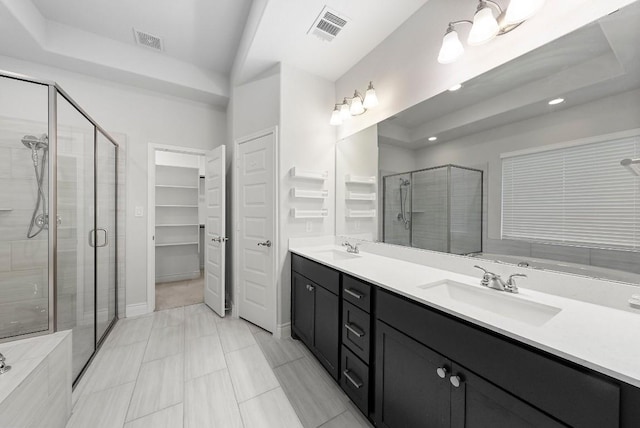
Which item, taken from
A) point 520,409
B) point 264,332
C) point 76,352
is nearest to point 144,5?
point 76,352

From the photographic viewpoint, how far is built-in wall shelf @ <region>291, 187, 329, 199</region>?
7.87 feet

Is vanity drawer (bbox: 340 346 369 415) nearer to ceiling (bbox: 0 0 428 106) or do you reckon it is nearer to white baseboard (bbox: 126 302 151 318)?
ceiling (bbox: 0 0 428 106)

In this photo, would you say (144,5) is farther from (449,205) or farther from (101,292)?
(449,205)

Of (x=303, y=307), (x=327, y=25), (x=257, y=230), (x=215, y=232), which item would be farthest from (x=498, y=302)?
(x=215, y=232)

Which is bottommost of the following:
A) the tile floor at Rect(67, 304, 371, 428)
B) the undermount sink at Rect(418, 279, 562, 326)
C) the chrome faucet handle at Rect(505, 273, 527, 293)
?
the tile floor at Rect(67, 304, 371, 428)

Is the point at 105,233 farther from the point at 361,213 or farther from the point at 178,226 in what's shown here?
the point at 361,213

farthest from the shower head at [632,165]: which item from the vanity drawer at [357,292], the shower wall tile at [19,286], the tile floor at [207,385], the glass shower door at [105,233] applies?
the glass shower door at [105,233]

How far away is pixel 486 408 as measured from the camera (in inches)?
32.4

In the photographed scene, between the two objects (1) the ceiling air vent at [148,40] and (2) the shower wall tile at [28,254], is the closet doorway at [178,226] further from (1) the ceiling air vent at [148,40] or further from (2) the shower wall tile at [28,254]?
(2) the shower wall tile at [28,254]

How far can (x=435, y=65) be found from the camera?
168 cm

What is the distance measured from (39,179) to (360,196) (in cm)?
244

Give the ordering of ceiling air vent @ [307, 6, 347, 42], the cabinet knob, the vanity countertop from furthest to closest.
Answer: ceiling air vent @ [307, 6, 347, 42], the cabinet knob, the vanity countertop

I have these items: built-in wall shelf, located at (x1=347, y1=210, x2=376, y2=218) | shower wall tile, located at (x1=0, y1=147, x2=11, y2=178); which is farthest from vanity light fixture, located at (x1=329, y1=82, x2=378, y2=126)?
shower wall tile, located at (x1=0, y1=147, x2=11, y2=178)

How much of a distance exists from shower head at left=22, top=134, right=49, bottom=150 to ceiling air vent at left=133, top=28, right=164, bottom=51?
1.50 metres
